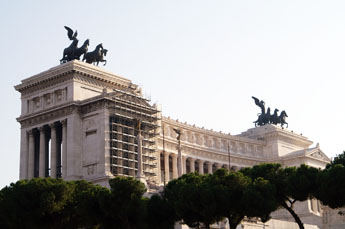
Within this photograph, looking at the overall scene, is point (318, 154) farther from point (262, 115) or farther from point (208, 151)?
point (208, 151)

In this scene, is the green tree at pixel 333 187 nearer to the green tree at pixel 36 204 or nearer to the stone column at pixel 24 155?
the green tree at pixel 36 204

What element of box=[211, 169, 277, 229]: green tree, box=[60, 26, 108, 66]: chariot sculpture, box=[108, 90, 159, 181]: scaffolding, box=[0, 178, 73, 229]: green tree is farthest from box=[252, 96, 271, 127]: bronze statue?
box=[0, 178, 73, 229]: green tree

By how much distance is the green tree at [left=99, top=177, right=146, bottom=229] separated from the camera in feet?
227

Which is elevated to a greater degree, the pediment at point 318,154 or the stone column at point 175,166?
the pediment at point 318,154

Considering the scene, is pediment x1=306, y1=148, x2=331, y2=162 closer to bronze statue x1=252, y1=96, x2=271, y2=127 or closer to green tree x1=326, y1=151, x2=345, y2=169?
bronze statue x1=252, y1=96, x2=271, y2=127

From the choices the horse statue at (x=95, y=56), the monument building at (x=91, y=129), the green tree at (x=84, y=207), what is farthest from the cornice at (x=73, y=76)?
the green tree at (x=84, y=207)

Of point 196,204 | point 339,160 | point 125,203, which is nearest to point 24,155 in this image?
point 125,203

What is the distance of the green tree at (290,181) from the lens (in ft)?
241

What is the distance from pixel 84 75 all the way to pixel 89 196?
32057 mm

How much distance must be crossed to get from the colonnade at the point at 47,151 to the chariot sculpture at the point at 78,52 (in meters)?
11.1

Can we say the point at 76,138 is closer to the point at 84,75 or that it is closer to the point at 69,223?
the point at 84,75

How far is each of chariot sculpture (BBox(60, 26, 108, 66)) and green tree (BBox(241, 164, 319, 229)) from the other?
3620 cm

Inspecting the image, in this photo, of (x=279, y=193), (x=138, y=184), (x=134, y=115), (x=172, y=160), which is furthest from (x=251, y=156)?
(x=138, y=184)

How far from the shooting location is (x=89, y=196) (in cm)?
7175
